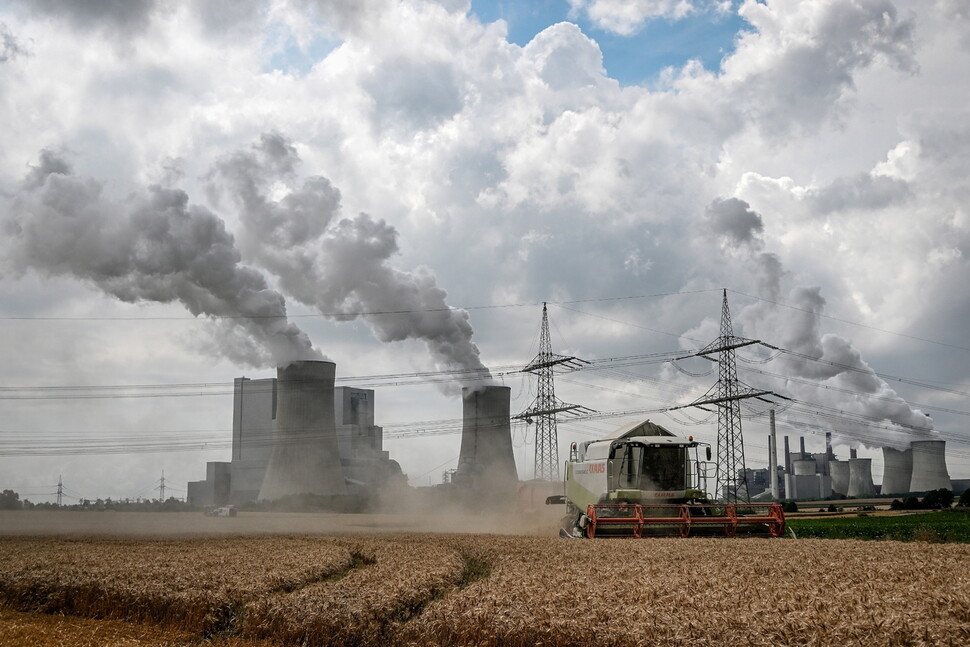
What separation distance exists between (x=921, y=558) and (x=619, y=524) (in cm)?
985

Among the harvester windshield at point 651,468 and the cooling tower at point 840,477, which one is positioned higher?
the harvester windshield at point 651,468

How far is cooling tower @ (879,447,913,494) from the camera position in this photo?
100375mm

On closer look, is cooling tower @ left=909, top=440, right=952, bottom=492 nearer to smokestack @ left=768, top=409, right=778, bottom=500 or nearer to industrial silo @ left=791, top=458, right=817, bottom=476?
smokestack @ left=768, top=409, right=778, bottom=500

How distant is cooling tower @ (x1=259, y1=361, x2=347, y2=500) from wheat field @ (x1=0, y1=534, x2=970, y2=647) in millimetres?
40184

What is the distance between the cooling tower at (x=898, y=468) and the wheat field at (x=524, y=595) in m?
92.2

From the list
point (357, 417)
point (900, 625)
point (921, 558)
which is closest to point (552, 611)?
point (900, 625)

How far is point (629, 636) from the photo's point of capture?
823cm

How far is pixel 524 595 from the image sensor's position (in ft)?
33.9

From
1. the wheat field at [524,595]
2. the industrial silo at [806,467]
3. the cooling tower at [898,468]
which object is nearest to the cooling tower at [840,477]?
the industrial silo at [806,467]

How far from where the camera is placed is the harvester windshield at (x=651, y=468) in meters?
26.3

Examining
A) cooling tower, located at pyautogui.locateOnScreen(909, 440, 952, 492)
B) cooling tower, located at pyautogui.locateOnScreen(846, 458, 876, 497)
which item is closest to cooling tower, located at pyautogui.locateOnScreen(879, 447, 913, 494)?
cooling tower, located at pyautogui.locateOnScreen(909, 440, 952, 492)

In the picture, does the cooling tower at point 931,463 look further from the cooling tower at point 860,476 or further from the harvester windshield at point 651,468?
the harvester windshield at point 651,468

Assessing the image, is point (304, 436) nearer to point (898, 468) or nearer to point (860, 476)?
point (898, 468)

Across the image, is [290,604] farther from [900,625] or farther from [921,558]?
[921,558]
